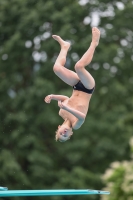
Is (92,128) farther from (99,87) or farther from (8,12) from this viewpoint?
(8,12)

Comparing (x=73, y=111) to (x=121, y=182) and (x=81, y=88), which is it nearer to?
(x=81, y=88)

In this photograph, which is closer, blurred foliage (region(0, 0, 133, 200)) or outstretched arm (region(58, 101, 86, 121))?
outstretched arm (region(58, 101, 86, 121))

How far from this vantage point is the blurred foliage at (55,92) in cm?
1334

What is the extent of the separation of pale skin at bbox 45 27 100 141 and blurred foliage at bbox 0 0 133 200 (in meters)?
7.71

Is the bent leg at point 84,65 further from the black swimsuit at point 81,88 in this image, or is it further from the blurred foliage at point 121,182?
the blurred foliage at point 121,182

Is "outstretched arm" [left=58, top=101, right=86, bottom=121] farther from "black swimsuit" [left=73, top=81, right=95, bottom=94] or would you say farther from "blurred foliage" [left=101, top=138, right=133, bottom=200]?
"blurred foliage" [left=101, top=138, right=133, bottom=200]

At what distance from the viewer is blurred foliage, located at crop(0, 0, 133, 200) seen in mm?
13336

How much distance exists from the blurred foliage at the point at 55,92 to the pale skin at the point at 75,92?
25.3 ft

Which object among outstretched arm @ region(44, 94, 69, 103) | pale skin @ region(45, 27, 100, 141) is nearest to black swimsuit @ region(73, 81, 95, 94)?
pale skin @ region(45, 27, 100, 141)

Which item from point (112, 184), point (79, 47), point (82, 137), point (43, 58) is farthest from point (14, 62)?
point (112, 184)

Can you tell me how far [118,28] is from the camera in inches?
571

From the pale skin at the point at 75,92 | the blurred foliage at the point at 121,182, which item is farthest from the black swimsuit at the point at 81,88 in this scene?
the blurred foliage at the point at 121,182

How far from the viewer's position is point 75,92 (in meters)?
5.00

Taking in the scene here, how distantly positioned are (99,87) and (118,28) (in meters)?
1.52
